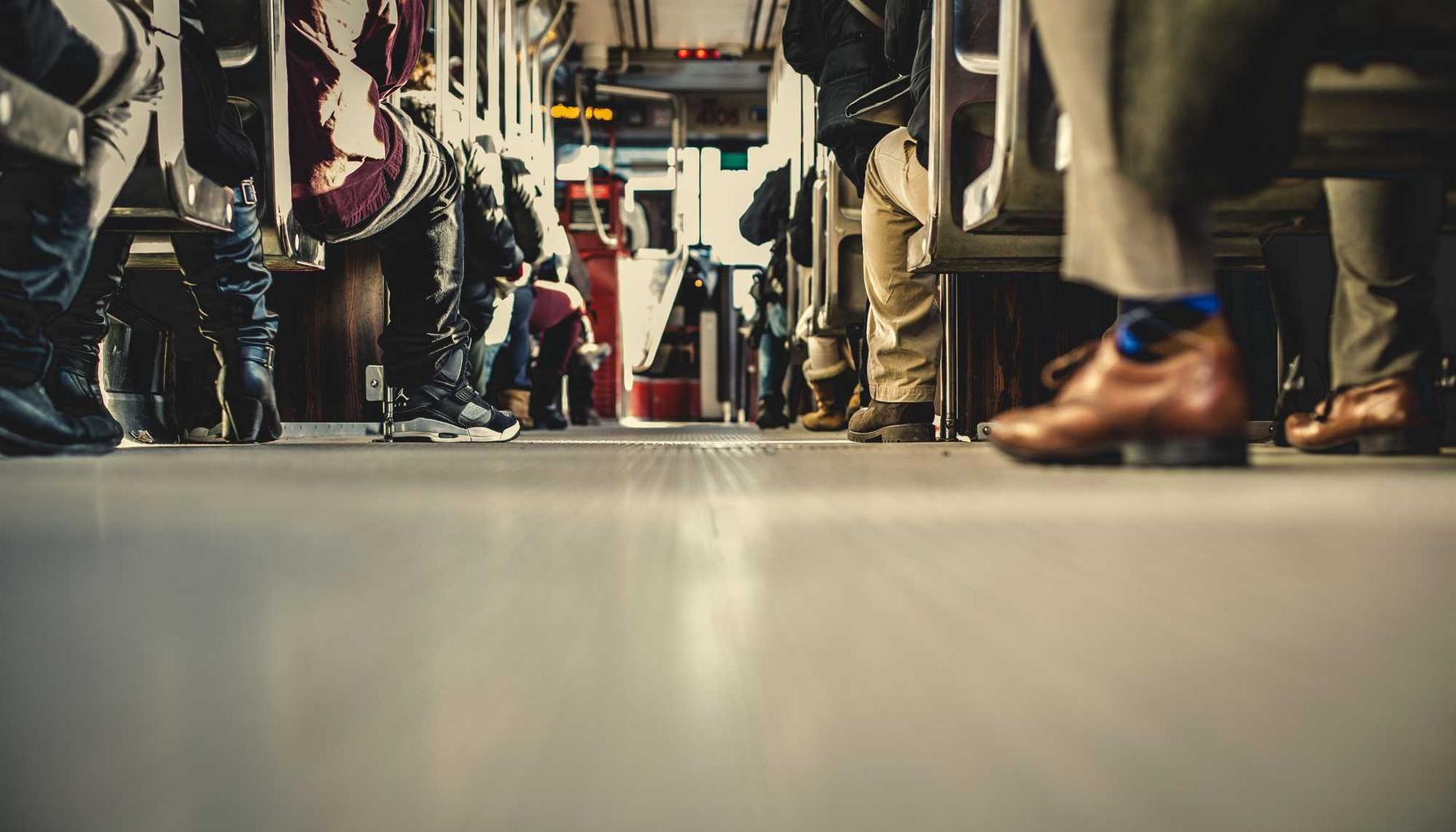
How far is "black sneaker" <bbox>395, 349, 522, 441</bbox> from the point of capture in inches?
101

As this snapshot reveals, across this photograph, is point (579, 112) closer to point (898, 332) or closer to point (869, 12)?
point (869, 12)

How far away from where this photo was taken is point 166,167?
1511 millimetres

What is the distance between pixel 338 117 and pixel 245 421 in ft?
2.32

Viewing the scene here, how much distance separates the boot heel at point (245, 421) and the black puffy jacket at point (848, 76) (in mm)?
1624

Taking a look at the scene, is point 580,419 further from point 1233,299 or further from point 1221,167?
point 1221,167

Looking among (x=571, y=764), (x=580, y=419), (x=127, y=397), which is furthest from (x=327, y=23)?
(x=580, y=419)

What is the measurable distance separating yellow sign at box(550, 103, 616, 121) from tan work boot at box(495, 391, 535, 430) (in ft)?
15.7

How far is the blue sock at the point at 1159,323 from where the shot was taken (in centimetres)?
111

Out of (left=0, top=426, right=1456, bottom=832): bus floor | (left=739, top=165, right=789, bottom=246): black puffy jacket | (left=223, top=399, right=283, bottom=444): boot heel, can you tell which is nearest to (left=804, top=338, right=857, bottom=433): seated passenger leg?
(left=739, top=165, right=789, bottom=246): black puffy jacket

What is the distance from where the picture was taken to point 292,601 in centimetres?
48

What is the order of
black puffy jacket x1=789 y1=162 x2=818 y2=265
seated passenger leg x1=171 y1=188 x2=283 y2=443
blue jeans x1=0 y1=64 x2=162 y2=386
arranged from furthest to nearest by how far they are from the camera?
black puffy jacket x1=789 y1=162 x2=818 y2=265 < seated passenger leg x1=171 y1=188 x2=283 y2=443 < blue jeans x1=0 y1=64 x2=162 y2=386

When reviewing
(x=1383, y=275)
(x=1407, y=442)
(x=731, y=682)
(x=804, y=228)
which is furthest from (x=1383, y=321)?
(x=804, y=228)

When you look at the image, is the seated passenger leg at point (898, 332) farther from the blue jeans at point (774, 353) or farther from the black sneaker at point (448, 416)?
the blue jeans at point (774, 353)

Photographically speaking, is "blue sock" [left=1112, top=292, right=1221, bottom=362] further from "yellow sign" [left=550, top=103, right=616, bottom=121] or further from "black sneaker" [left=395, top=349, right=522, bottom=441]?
"yellow sign" [left=550, top=103, right=616, bottom=121]
